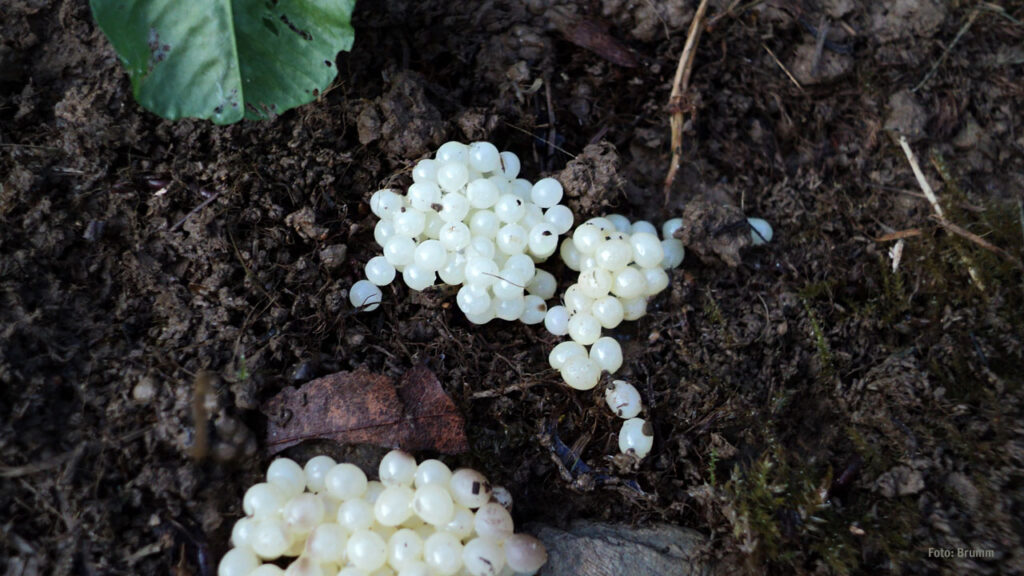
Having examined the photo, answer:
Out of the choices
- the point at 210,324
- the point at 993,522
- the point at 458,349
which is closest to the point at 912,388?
the point at 993,522

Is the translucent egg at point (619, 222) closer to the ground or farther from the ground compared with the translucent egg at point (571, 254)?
farther from the ground

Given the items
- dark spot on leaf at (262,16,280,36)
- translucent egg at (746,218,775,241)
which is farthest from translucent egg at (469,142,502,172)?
translucent egg at (746,218,775,241)

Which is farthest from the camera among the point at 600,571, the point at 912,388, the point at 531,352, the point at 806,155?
the point at 806,155

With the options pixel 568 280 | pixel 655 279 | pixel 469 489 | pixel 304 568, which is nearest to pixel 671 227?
pixel 655 279

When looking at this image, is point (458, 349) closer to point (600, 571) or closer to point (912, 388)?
point (600, 571)

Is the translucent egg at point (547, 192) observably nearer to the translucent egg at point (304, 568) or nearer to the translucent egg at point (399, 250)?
the translucent egg at point (399, 250)

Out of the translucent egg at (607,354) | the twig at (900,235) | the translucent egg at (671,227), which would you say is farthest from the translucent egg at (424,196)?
the twig at (900,235)
